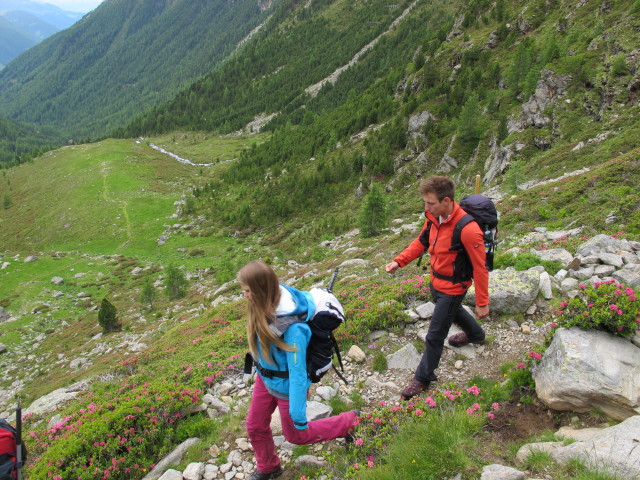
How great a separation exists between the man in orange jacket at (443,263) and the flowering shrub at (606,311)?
1007 millimetres

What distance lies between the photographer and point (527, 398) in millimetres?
4207

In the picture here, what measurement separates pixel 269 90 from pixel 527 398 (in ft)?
458

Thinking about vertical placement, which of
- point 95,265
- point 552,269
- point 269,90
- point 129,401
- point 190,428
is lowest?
point 95,265

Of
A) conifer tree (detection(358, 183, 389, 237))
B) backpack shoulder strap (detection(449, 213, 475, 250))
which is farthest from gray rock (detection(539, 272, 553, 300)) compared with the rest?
conifer tree (detection(358, 183, 389, 237))

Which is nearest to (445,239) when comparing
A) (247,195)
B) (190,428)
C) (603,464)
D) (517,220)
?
(603,464)

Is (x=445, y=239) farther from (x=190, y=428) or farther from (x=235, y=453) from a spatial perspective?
(x=190, y=428)

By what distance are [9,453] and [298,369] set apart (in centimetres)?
346

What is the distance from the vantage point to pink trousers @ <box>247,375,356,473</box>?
13.3ft

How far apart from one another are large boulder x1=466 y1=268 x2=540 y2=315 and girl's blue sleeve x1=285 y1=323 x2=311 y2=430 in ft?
15.0

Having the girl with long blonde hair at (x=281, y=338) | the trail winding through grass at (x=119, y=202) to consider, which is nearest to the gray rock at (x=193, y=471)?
the girl with long blonde hair at (x=281, y=338)

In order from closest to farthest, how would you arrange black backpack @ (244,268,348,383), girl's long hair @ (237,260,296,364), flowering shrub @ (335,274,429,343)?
girl's long hair @ (237,260,296,364) < black backpack @ (244,268,348,383) < flowering shrub @ (335,274,429,343)

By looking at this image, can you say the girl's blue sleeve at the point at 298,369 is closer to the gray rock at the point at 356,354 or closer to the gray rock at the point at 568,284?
the gray rock at the point at 356,354

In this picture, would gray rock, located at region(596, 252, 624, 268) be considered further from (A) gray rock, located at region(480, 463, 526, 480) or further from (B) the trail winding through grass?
(B) the trail winding through grass

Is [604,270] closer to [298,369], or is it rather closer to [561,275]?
[561,275]
